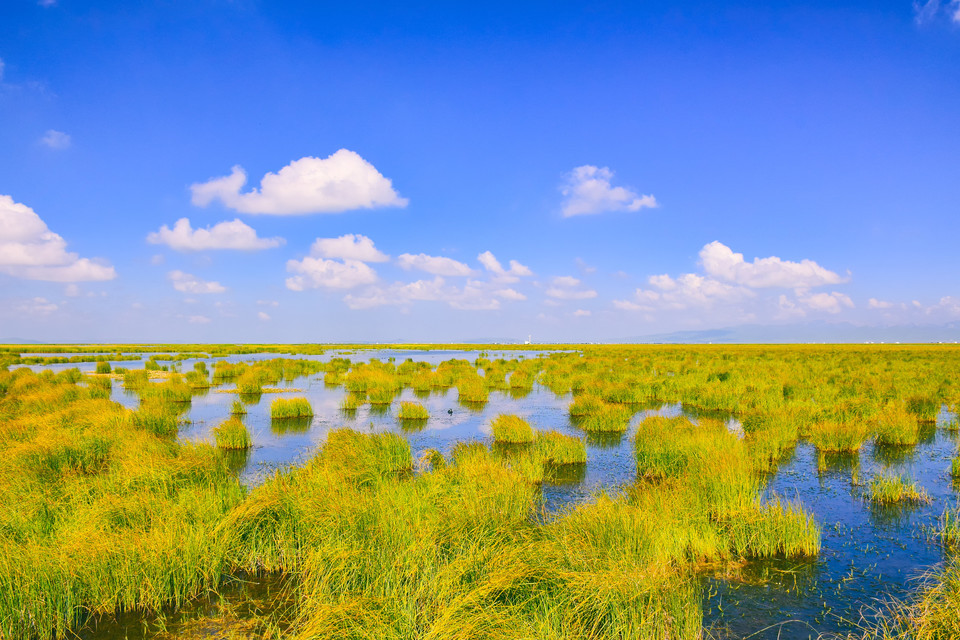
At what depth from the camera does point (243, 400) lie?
24.2 m

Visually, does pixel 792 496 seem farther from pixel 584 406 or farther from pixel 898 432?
pixel 584 406

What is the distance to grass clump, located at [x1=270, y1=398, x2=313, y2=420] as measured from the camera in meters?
18.8

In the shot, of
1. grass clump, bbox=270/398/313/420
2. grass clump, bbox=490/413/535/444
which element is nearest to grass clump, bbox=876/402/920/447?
grass clump, bbox=490/413/535/444

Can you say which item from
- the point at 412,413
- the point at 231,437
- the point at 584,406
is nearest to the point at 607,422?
the point at 584,406

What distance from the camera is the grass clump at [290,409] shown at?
18.8 m

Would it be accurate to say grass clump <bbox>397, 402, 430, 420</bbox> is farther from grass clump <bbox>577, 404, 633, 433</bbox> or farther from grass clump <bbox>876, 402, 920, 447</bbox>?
grass clump <bbox>876, 402, 920, 447</bbox>

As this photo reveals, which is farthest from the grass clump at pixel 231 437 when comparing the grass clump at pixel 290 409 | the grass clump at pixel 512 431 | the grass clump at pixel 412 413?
the grass clump at pixel 512 431

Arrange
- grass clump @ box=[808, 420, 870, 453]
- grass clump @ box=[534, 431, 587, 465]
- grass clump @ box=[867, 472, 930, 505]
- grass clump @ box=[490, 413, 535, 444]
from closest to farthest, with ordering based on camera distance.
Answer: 1. grass clump @ box=[867, 472, 930, 505]
2. grass clump @ box=[534, 431, 587, 465]
3. grass clump @ box=[808, 420, 870, 453]
4. grass clump @ box=[490, 413, 535, 444]

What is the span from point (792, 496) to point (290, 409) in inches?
643

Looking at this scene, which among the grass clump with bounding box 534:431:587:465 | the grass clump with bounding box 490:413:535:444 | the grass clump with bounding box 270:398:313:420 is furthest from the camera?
the grass clump with bounding box 270:398:313:420

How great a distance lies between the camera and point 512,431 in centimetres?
1468

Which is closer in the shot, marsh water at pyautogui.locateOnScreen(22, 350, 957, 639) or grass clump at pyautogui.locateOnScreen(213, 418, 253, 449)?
marsh water at pyautogui.locateOnScreen(22, 350, 957, 639)

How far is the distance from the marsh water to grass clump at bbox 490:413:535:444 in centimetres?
48

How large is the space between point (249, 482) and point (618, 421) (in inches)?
448
